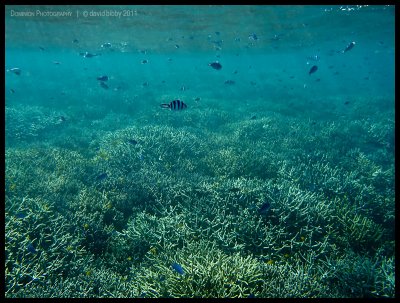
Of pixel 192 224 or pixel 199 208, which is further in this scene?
pixel 199 208

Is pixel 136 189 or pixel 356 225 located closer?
pixel 356 225

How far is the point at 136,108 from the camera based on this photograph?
26.2 m

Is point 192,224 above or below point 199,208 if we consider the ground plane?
below

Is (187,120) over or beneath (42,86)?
beneath

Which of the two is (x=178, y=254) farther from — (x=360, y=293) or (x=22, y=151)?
→ (x=22, y=151)

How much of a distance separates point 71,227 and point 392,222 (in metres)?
9.28

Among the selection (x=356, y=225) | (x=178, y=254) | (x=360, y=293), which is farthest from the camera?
(x=356, y=225)

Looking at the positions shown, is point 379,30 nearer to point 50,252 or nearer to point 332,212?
point 332,212

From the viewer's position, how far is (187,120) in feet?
66.5
